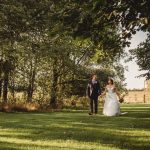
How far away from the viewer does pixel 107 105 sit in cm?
2550

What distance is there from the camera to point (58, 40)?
105 ft

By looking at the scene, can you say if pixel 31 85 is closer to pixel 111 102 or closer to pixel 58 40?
pixel 58 40

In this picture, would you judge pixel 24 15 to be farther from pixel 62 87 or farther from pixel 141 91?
pixel 141 91

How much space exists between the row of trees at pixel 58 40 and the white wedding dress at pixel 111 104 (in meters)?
1.86

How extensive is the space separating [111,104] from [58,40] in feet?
27.5

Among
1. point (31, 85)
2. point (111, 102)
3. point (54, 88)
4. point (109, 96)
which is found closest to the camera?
point (111, 102)

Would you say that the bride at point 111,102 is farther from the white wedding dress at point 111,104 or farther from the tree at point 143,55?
the tree at point 143,55

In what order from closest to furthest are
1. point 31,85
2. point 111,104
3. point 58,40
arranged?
point 111,104, point 58,40, point 31,85

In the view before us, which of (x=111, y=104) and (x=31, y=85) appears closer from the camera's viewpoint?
(x=111, y=104)

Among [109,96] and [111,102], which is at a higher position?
[109,96]

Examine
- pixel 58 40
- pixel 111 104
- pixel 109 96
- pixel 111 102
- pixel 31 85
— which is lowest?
pixel 111 104

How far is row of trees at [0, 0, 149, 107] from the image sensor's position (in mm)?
14695

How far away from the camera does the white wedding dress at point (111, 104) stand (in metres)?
25.0

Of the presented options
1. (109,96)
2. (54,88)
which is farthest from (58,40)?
(54,88)
